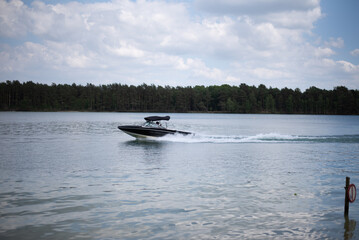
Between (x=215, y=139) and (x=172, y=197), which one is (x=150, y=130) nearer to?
(x=215, y=139)

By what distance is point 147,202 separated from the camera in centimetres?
1410

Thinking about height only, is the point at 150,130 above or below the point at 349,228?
above

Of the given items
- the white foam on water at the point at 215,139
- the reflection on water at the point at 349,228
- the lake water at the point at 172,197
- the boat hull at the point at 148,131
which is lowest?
the reflection on water at the point at 349,228

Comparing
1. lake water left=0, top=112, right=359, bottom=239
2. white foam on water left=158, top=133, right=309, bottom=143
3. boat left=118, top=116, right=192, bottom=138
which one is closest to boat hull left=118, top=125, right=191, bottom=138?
boat left=118, top=116, right=192, bottom=138

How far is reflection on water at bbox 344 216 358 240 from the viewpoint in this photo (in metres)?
10.9

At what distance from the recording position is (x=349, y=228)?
11594mm

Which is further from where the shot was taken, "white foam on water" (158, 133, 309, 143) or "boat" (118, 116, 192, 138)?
"white foam on water" (158, 133, 309, 143)

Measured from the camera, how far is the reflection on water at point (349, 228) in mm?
10891

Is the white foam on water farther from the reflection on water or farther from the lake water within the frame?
the reflection on water

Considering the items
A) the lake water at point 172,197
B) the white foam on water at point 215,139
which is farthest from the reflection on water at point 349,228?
the white foam on water at point 215,139

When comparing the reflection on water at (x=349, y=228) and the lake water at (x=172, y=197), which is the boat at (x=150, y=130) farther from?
the reflection on water at (x=349, y=228)

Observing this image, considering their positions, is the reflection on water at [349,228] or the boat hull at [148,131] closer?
the reflection on water at [349,228]

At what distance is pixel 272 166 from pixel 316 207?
1020cm

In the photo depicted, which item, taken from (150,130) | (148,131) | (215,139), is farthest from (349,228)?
(215,139)
